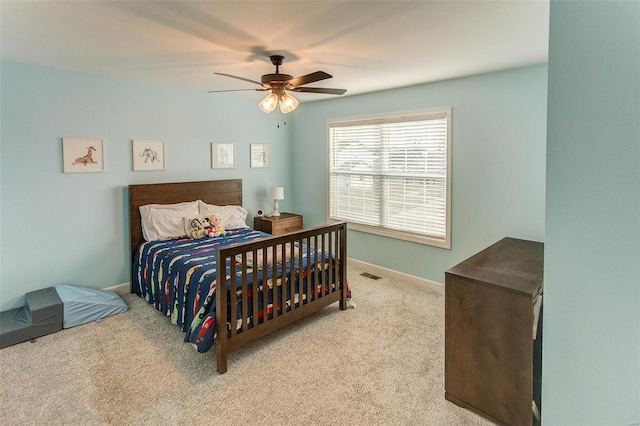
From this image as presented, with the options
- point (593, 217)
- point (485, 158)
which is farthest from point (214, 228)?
point (593, 217)

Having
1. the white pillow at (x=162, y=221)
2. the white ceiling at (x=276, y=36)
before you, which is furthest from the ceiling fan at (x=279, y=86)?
the white pillow at (x=162, y=221)

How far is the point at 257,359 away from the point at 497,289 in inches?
68.8

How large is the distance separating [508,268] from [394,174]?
2200 mm

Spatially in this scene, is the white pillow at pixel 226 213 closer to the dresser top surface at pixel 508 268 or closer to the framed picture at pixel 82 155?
the framed picture at pixel 82 155

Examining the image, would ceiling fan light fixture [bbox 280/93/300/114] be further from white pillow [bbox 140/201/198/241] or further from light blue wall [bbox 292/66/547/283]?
white pillow [bbox 140/201/198/241]

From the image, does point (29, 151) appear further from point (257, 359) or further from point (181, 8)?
point (257, 359)

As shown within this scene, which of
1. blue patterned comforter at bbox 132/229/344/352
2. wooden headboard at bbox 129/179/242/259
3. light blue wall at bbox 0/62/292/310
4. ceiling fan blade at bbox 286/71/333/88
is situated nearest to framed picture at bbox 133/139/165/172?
light blue wall at bbox 0/62/292/310

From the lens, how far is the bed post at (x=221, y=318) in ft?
7.93

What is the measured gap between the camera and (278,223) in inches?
191

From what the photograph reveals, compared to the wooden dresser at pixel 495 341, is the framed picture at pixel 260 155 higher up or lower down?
higher up

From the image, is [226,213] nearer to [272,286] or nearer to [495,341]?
[272,286]

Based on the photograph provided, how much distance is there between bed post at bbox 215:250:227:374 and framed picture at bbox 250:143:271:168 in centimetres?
283

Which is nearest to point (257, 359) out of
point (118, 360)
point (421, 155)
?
point (118, 360)

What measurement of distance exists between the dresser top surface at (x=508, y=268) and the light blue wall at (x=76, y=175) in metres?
3.45
